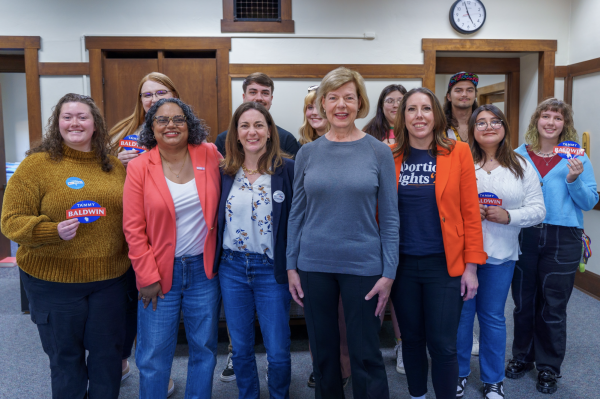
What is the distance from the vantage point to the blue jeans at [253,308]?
2.01 meters

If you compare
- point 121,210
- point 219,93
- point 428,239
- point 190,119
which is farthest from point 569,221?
point 219,93

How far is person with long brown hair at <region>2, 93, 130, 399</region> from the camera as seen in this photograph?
1775mm

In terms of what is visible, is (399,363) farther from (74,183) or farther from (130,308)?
(74,183)

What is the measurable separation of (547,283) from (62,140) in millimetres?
2819

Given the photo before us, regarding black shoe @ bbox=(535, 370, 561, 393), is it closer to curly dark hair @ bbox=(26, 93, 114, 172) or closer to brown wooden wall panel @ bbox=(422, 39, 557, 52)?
curly dark hair @ bbox=(26, 93, 114, 172)

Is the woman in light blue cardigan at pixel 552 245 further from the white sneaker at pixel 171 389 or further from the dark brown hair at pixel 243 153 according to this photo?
the white sneaker at pixel 171 389

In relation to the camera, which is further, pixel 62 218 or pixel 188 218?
pixel 188 218

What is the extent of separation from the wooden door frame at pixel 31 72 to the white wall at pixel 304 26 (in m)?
0.06

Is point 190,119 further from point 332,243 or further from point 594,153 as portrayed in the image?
point 594,153

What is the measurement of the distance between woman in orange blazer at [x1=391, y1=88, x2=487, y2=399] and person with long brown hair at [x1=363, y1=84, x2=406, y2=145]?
30.7 inches

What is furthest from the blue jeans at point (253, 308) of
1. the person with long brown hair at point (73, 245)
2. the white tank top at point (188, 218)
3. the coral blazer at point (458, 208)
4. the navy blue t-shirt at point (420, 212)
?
the coral blazer at point (458, 208)

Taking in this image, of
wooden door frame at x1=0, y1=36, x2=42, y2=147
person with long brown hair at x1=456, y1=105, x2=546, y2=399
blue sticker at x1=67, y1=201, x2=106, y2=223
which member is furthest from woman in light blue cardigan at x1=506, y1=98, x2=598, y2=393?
wooden door frame at x1=0, y1=36, x2=42, y2=147

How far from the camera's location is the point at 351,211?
5.59 feet

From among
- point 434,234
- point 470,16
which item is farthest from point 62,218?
point 470,16
